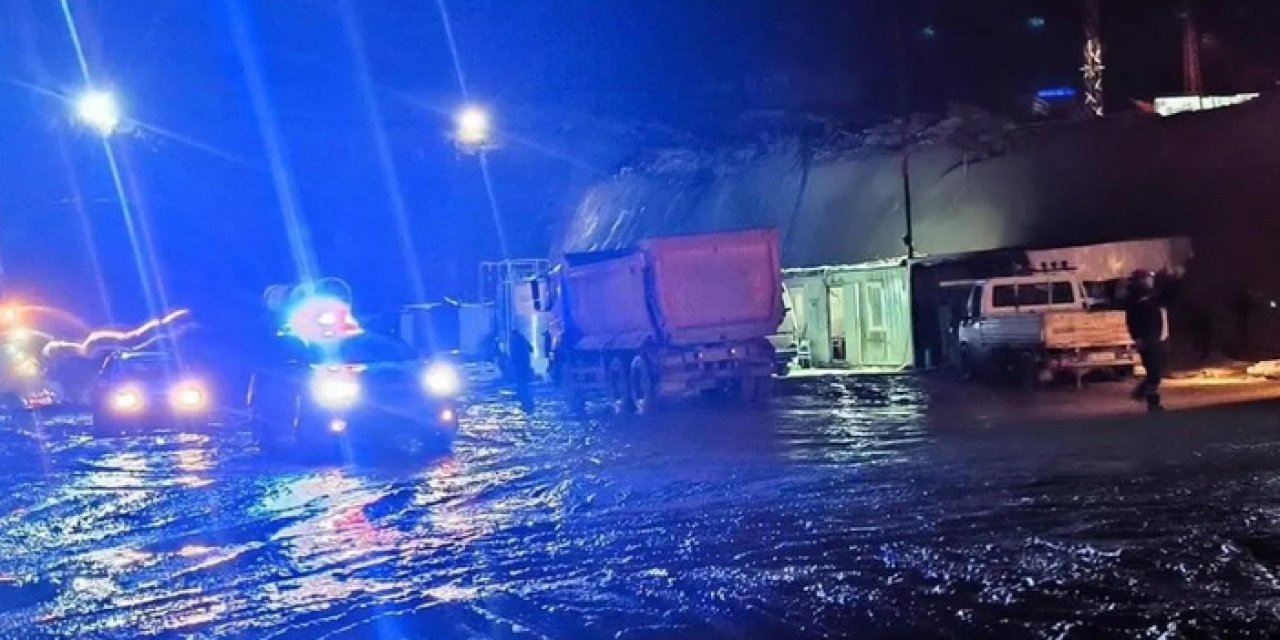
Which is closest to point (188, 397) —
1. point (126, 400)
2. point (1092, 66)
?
point (126, 400)

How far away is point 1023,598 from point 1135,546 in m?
1.83

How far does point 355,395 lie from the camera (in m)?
17.8

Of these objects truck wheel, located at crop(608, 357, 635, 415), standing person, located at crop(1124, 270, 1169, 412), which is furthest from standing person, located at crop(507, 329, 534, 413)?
standing person, located at crop(1124, 270, 1169, 412)

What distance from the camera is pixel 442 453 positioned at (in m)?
18.3

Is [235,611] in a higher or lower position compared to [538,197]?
lower

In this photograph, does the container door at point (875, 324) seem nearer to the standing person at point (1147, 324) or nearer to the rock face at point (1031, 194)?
the rock face at point (1031, 194)

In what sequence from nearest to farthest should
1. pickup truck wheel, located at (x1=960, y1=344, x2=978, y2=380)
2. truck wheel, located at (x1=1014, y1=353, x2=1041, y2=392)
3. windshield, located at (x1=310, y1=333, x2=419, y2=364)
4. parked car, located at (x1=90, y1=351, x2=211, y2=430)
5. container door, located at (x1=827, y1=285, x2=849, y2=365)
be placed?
windshield, located at (x1=310, y1=333, x2=419, y2=364)
truck wheel, located at (x1=1014, y1=353, x2=1041, y2=392)
parked car, located at (x1=90, y1=351, x2=211, y2=430)
pickup truck wheel, located at (x1=960, y1=344, x2=978, y2=380)
container door, located at (x1=827, y1=285, x2=849, y2=365)

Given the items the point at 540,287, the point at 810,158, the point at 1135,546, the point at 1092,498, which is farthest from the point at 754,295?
the point at 810,158

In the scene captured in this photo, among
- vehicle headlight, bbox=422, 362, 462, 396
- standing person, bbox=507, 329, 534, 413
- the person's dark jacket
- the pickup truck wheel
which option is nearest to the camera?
the person's dark jacket

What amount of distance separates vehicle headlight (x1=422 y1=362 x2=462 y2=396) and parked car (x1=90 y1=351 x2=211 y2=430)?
24.7 feet

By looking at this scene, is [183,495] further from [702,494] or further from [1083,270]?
[1083,270]

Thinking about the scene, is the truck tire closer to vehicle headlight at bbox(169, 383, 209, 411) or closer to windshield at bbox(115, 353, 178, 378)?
vehicle headlight at bbox(169, 383, 209, 411)

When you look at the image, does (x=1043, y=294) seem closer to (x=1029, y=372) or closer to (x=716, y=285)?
(x=1029, y=372)

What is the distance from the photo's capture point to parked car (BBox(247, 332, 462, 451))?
1778cm
